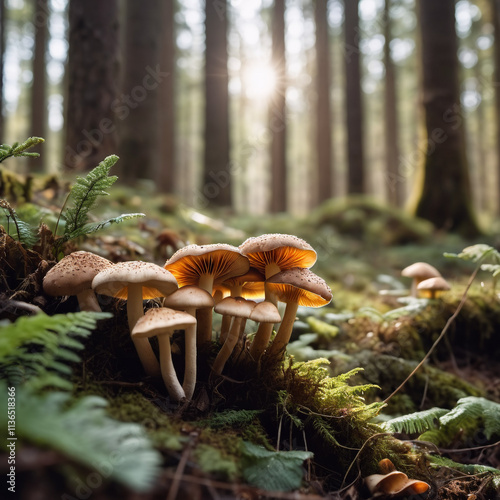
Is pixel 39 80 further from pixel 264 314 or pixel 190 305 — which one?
pixel 264 314

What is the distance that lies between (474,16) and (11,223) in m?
24.0

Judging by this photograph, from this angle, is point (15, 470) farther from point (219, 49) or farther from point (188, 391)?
point (219, 49)

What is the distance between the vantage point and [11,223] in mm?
2947

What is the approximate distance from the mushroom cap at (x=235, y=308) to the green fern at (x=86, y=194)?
2.95ft

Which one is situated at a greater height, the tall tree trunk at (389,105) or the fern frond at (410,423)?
the tall tree trunk at (389,105)

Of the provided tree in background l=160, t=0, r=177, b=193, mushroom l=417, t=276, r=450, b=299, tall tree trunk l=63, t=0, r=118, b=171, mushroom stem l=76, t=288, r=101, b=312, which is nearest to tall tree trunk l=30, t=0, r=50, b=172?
tree in background l=160, t=0, r=177, b=193

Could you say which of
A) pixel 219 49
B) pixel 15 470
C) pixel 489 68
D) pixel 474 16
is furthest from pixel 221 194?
pixel 489 68

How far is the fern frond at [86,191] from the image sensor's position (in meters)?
2.46

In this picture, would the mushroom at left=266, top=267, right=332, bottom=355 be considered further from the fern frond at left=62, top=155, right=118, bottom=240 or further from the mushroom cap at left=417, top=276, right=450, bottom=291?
the mushroom cap at left=417, top=276, right=450, bottom=291

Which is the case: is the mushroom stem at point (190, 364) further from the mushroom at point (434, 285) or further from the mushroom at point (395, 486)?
the mushroom at point (434, 285)

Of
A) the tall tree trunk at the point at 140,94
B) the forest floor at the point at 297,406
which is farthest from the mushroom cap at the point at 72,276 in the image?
the tall tree trunk at the point at 140,94

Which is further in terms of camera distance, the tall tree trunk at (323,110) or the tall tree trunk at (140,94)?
the tall tree trunk at (323,110)

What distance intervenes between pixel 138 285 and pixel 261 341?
2.83ft

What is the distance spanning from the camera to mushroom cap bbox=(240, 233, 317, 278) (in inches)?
86.5
